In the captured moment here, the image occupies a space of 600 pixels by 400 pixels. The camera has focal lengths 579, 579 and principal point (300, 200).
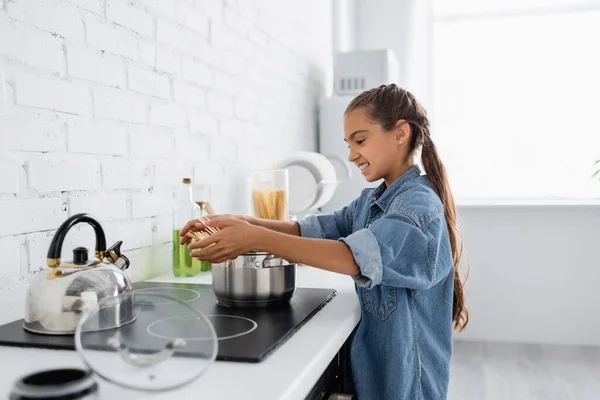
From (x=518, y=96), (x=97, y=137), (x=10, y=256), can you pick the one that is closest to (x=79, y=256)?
(x=10, y=256)

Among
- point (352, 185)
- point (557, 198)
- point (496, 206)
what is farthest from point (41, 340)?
point (557, 198)

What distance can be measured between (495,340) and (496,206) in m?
0.83

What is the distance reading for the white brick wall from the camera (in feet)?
3.54

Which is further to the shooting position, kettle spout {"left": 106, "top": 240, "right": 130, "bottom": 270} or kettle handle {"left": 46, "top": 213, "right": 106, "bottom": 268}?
kettle spout {"left": 106, "top": 240, "right": 130, "bottom": 270}

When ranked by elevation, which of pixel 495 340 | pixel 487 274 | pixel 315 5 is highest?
pixel 315 5

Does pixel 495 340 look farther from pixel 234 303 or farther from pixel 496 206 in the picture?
pixel 234 303

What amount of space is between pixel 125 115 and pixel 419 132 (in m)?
0.71

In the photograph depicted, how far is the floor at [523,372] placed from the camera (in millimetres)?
2670

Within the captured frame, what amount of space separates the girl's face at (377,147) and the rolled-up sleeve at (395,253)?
0.27m

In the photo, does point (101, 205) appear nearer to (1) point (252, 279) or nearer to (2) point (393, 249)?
(1) point (252, 279)

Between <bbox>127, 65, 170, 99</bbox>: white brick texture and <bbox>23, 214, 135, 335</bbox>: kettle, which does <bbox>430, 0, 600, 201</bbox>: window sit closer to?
<bbox>127, 65, 170, 99</bbox>: white brick texture

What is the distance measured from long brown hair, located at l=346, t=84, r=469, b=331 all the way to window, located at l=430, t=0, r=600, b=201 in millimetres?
2626

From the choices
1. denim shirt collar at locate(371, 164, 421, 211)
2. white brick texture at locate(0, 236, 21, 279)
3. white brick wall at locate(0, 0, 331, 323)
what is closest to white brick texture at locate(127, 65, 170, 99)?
white brick wall at locate(0, 0, 331, 323)

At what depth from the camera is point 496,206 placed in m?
3.45
